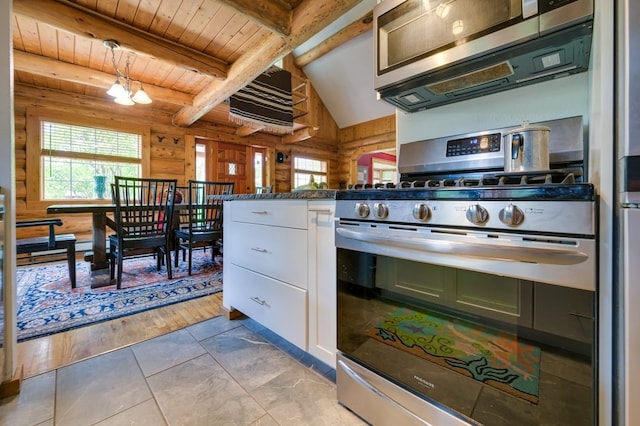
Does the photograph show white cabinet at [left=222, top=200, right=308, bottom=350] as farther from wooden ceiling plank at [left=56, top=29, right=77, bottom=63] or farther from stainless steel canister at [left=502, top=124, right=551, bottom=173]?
wooden ceiling plank at [left=56, top=29, right=77, bottom=63]

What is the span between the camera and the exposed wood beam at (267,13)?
223 centimetres

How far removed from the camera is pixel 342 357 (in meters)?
1.08

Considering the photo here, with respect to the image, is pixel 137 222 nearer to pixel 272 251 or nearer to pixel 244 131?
pixel 272 251

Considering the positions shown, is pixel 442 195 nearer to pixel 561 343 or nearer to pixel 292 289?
pixel 561 343

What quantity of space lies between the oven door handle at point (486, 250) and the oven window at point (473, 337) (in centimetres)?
7

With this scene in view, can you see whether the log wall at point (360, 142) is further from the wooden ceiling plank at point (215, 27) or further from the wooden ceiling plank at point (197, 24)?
the wooden ceiling plank at point (197, 24)

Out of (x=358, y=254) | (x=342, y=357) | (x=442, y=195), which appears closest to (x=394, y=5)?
(x=442, y=195)

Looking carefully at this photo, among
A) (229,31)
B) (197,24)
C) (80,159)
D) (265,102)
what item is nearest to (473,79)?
(229,31)

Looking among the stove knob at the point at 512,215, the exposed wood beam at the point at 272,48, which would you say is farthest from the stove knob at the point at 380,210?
the exposed wood beam at the point at 272,48

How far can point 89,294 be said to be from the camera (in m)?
2.33

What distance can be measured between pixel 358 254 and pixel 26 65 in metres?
4.32

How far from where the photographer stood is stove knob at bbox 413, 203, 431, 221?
31.5 inches

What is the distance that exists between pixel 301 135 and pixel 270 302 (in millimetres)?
5177

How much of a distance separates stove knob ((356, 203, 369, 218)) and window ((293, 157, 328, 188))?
5.70 metres
